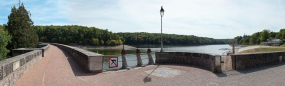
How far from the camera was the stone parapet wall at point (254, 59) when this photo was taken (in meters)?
8.43

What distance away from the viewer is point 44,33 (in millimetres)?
112188

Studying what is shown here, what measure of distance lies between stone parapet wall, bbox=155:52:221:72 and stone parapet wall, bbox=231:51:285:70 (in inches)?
35.5

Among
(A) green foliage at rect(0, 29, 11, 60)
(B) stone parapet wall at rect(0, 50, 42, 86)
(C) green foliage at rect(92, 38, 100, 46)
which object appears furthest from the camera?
(C) green foliage at rect(92, 38, 100, 46)

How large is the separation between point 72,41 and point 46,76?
106m

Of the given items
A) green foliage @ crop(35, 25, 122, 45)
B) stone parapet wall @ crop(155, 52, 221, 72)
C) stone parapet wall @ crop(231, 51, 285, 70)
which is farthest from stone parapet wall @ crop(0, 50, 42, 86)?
green foliage @ crop(35, 25, 122, 45)

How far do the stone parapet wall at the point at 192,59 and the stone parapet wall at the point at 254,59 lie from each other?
901 mm

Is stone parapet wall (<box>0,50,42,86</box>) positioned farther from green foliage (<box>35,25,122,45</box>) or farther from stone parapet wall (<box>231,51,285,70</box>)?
green foliage (<box>35,25,122,45</box>)

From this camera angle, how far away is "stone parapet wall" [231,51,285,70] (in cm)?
843

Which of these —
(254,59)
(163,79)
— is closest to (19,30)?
(163,79)

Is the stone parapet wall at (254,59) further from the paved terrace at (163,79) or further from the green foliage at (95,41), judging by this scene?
the green foliage at (95,41)

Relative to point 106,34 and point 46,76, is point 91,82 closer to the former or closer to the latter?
point 46,76

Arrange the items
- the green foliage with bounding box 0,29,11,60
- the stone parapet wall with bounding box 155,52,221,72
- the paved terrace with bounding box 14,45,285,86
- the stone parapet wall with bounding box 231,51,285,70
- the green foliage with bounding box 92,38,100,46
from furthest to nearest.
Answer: the green foliage with bounding box 92,38,100,46
the green foliage with bounding box 0,29,11,60
the stone parapet wall with bounding box 231,51,285,70
the stone parapet wall with bounding box 155,52,221,72
the paved terrace with bounding box 14,45,285,86

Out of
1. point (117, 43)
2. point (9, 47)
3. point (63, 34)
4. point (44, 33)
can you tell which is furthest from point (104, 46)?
point (9, 47)

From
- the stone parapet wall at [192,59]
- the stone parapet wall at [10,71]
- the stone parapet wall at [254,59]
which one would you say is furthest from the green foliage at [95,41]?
the stone parapet wall at [10,71]
